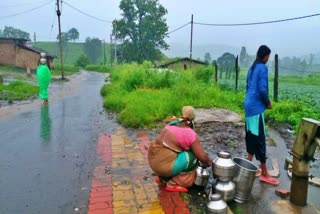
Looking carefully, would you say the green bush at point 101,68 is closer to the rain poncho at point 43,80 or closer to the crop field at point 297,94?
the crop field at point 297,94

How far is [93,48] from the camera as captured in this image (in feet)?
322

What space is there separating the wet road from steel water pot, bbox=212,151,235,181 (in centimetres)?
169

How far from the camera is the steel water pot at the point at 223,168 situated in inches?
148

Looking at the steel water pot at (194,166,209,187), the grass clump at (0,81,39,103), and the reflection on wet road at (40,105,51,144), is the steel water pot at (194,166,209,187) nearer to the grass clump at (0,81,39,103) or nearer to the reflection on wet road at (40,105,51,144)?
the reflection on wet road at (40,105,51,144)

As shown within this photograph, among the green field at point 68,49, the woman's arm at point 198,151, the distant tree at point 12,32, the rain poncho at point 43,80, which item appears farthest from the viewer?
the distant tree at point 12,32

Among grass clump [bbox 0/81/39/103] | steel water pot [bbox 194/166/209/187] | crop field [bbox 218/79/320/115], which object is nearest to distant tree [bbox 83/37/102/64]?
crop field [bbox 218/79/320/115]

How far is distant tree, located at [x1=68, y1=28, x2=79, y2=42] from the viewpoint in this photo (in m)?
109

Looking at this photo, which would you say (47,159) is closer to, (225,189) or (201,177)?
(201,177)

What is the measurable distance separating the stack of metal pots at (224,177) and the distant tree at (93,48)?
96985mm

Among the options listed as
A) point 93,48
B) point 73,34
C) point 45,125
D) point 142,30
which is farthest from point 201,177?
point 73,34

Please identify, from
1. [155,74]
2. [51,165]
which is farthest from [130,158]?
[155,74]

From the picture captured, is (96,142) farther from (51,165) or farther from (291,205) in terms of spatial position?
(291,205)

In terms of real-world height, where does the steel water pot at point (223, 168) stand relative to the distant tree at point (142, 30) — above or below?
below

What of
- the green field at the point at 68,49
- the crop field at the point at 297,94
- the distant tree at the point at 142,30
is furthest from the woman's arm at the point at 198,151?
the green field at the point at 68,49
